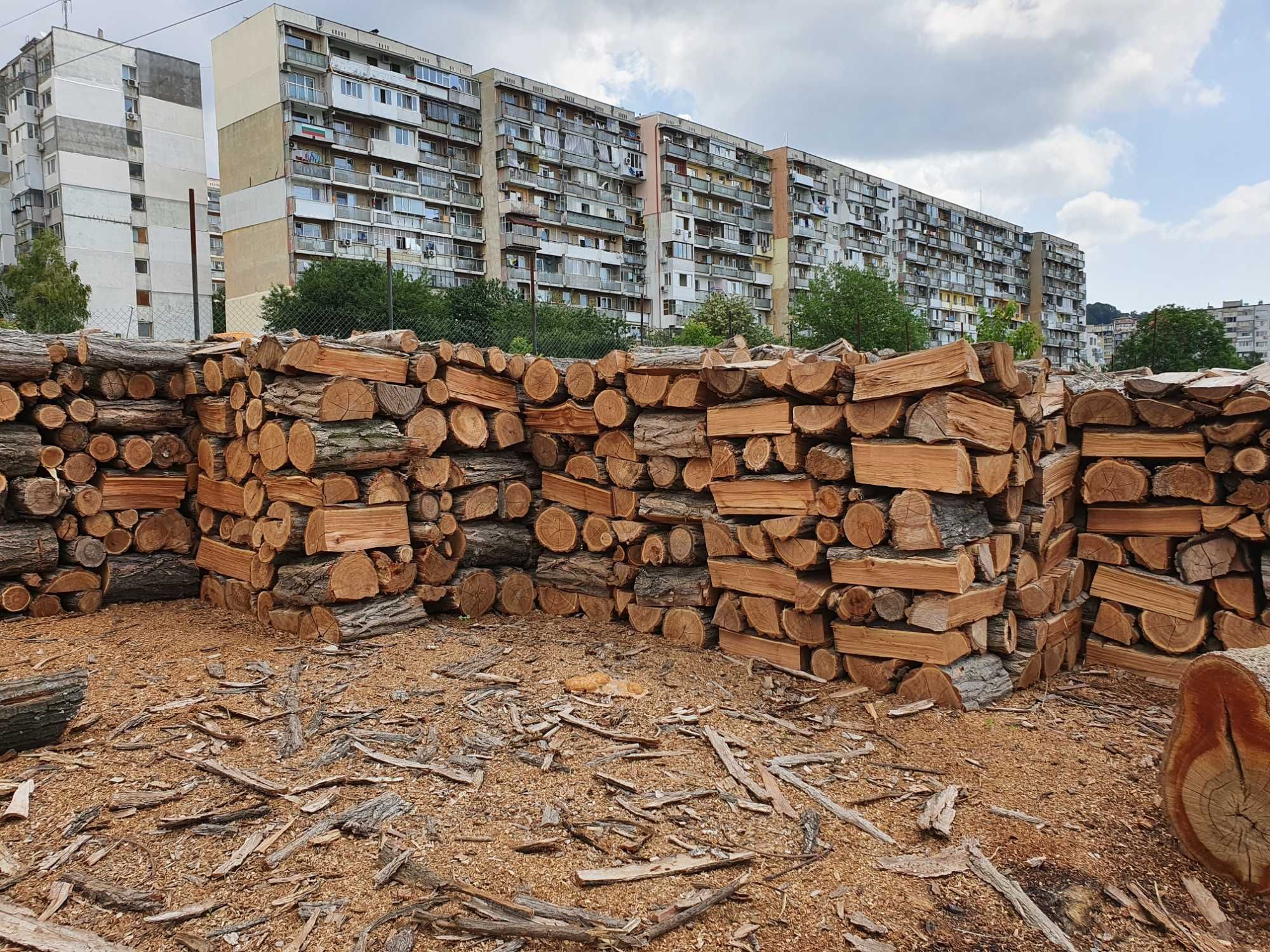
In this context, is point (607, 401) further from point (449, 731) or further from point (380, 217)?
point (380, 217)

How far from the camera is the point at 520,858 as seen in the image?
3.22 m

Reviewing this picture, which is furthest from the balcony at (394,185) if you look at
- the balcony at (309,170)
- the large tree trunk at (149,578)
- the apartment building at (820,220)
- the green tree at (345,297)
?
the large tree trunk at (149,578)

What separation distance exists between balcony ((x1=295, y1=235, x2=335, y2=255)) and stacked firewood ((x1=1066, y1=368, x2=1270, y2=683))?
36.2m

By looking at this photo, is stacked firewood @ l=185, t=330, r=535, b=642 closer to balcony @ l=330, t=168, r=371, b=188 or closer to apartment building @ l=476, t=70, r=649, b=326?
balcony @ l=330, t=168, r=371, b=188

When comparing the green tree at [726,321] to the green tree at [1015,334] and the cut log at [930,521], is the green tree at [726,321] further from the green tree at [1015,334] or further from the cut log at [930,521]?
the cut log at [930,521]

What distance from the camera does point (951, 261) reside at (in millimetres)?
71562

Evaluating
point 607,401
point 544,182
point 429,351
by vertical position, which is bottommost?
point 607,401

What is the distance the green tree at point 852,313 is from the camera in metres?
37.5

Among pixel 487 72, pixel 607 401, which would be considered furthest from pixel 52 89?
pixel 607 401

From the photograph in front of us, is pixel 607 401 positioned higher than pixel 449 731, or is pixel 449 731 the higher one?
pixel 607 401

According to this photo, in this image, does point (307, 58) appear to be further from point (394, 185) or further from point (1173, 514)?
point (1173, 514)

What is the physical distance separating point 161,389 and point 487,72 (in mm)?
41141

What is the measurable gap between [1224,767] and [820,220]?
60.6 metres

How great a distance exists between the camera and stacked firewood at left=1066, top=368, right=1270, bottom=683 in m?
5.30
